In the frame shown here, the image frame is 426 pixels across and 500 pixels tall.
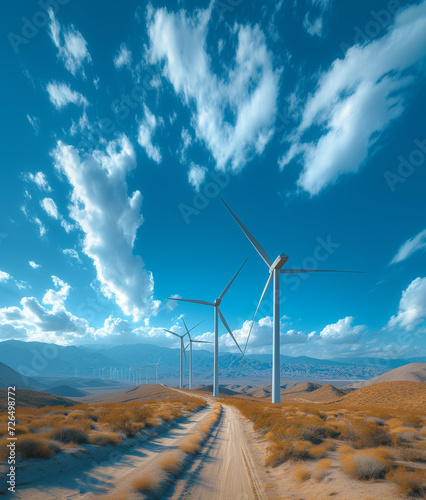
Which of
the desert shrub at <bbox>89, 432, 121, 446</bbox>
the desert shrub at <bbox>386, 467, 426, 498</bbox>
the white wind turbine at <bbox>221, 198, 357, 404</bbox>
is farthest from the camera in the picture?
the white wind turbine at <bbox>221, 198, 357, 404</bbox>

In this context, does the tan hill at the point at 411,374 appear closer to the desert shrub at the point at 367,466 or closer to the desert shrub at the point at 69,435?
the desert shrub at the point at 367,466

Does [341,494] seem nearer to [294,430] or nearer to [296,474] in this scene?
[296,474]

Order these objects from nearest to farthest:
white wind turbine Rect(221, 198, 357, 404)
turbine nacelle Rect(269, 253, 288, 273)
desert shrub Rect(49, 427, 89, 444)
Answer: desert shrub Rect(49, 427, 89, 444) < white wind turbine Rect(221, 198, 357, 404) < turbine nacelle Rect(269, 253, 288, 273)

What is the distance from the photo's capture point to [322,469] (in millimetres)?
12297

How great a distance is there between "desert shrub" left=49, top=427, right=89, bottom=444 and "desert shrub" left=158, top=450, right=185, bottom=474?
5142 mm

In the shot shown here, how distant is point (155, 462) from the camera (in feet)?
46.5

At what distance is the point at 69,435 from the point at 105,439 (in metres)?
2.21

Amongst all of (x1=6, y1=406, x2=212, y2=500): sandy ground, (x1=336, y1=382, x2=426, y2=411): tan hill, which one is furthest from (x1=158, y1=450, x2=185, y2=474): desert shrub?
(x1=336, y1=382, x2=426, y2=411): tan hill

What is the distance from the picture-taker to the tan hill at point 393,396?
49347 millimetres

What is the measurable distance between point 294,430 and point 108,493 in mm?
12720

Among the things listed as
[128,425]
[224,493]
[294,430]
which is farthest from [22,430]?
[294,430]

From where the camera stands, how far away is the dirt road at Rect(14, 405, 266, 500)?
10461 millimetres

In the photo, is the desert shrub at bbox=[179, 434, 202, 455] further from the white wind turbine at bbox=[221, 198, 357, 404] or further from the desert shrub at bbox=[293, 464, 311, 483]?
the white wind turbine at bbox=[221, 198, 357, 404]

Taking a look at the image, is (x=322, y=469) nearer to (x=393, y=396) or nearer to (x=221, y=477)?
(x=221, y=477)
